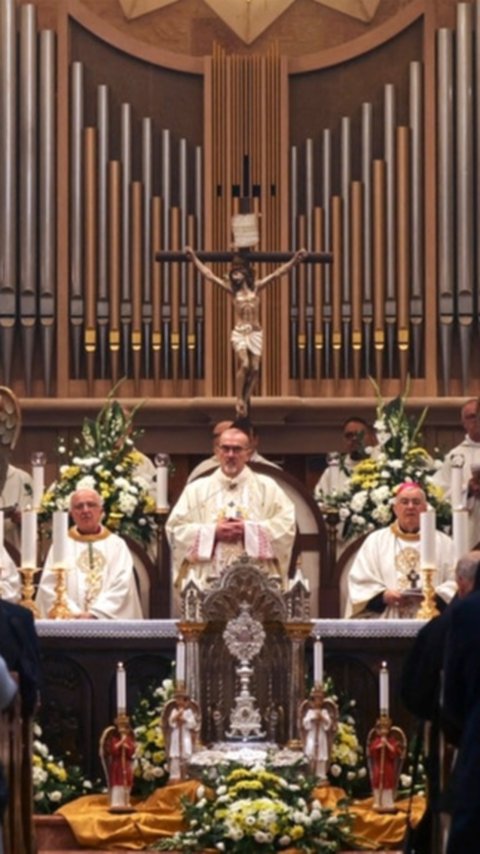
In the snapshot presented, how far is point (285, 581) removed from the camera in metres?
15.8

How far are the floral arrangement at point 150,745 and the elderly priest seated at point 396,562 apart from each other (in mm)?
1697

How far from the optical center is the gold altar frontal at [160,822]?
→ 13.4 meters

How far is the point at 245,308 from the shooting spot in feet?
57.9

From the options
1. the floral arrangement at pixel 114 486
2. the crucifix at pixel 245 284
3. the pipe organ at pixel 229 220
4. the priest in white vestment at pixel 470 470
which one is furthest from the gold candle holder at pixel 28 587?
the pipe organ at pixel 229 220

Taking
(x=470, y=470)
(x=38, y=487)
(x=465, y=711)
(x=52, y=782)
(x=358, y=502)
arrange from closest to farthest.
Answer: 1. (x=465, y=711)
2. (x=52, y=782)
3. (x=38, y=487)
4. (x=358, y=502)
5. (x=470, y=470)

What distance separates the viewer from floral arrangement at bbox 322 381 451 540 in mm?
16578

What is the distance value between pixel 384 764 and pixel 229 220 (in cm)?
811

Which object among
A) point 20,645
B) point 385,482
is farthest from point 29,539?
point 20,645

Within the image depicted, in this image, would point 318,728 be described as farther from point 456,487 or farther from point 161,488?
point 161,488

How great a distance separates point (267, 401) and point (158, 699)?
6.36 metres

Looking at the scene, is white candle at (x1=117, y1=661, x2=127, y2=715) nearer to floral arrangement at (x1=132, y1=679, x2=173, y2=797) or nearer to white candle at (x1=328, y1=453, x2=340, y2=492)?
floral arrangement at (x1=132, y1=679, x2=173, y2=797)

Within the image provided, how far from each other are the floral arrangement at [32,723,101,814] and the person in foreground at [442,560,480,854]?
418 centimetres

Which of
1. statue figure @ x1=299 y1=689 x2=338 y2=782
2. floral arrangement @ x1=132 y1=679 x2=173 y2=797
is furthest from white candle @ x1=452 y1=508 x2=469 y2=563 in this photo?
floral arrangement @ x1=132 y1=679 x2=173 y2=797

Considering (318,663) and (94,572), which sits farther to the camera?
(94,572)
